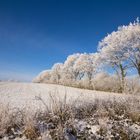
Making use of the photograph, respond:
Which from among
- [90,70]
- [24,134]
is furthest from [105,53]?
[24,134]

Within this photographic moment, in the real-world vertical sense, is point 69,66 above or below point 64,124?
above

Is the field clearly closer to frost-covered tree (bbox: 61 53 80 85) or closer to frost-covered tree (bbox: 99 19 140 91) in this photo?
frost-covered tree (bbox: 99 19 140 91)

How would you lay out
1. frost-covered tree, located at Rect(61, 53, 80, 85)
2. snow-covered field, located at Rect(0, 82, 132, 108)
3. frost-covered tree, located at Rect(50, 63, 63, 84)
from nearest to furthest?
snow-covered field, located at Rect(0, 82, 132, 108)
frost-covered tree, located at Rect(61, 53, 80, 85)
frost-covered tree, located at Rect(50, 63, 63, 84)

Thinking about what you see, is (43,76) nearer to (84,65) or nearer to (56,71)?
(56,71)

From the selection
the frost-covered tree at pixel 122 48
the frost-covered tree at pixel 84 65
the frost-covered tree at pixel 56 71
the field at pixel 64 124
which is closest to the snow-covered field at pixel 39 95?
the field at pixel 64 124

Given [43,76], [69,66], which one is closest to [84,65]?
[69,66]

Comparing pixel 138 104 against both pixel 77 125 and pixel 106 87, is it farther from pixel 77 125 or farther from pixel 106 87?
pixel 106 87

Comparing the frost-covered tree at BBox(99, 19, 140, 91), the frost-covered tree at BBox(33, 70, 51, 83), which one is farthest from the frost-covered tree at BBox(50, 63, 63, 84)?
the frost-covered tree at BBox(99, 19, 140, 91)

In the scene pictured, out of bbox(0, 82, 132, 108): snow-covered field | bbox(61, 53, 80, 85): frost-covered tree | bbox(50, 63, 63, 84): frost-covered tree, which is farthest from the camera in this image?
bbox(50, 63, 63, 84): frost-covered tree

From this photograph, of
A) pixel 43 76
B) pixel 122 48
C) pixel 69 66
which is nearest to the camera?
pixel 122 48

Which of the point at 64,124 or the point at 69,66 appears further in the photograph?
the point at 69,66

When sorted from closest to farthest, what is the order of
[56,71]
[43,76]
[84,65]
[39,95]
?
[39,95], [84,65], [56,71], [43,76]

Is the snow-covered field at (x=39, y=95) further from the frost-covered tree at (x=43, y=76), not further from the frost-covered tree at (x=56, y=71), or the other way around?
the frost-covered tree at (x=43, y=76)

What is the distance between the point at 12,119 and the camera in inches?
209
